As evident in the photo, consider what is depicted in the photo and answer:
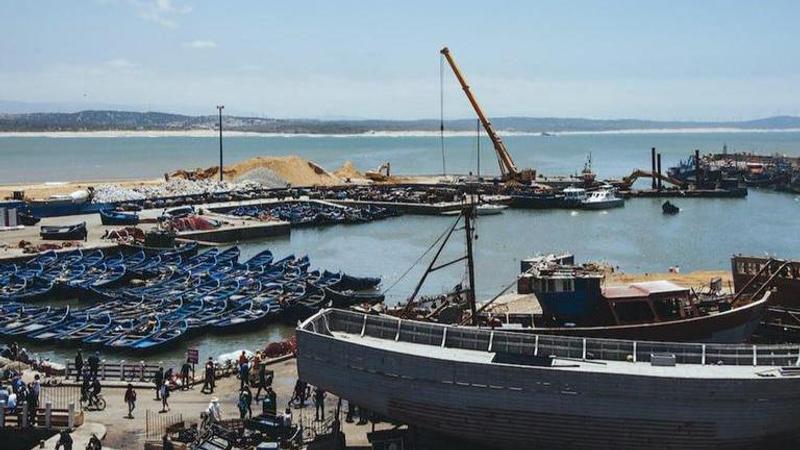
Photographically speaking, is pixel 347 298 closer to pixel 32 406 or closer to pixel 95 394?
pixel 95 394

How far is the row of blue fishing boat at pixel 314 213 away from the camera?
87000 mm

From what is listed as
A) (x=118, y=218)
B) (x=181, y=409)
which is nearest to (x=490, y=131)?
(x=118, y=218)

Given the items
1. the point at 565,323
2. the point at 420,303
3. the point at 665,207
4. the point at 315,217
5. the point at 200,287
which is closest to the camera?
the point at 565,323

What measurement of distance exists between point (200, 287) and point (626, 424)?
3231cm

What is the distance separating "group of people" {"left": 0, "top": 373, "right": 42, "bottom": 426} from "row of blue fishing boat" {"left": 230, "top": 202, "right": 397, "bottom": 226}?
59.4 metres

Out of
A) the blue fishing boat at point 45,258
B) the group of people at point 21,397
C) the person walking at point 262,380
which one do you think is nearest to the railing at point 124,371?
the group of people at point 21,397

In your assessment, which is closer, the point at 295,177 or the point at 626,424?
the point at 626,424

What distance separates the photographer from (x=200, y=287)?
49125mm

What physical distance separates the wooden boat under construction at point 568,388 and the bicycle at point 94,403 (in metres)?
6.59

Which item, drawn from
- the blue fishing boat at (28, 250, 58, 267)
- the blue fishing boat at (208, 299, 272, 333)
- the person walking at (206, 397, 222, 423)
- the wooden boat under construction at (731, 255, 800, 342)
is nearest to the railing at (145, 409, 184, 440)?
the person walking at (206, 397, 222, 423)

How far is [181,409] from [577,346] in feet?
36.1

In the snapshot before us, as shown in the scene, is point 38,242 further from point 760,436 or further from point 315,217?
point 760,436

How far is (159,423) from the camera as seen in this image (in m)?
24.7

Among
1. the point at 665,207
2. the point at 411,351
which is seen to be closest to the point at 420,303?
the point at 411,351
